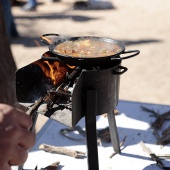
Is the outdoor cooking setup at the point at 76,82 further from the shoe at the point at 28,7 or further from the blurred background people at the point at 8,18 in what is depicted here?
the shoe at the point at 28,7

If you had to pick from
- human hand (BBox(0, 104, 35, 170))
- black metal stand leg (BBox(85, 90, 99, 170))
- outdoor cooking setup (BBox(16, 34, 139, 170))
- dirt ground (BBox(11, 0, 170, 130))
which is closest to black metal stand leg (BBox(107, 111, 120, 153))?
outdoor cooking setup (BBox(16, 34, 139, 170))

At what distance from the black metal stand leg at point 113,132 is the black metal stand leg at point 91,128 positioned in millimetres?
449

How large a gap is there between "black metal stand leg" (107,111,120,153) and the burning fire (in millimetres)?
539

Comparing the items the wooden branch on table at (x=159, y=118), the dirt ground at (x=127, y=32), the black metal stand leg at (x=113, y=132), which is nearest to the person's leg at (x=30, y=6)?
the dirt ground at (x=127, y=32)

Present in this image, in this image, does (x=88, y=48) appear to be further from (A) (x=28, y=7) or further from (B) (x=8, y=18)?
(A) (x=28, y=7)

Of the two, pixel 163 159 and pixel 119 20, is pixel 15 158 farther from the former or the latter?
pixel 119 20

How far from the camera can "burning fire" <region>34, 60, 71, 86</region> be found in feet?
8.78

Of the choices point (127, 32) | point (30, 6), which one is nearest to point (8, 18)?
point (127, 32)

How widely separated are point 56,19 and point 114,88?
26.1 feet

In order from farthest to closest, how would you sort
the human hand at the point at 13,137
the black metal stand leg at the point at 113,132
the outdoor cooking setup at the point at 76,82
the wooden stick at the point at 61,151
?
the wooden stick at the point at 61,151
the black metal stand leg at the point at 113,132
the outdoor cooking setup at the point at 76,82
the human hand at the point at 13,137

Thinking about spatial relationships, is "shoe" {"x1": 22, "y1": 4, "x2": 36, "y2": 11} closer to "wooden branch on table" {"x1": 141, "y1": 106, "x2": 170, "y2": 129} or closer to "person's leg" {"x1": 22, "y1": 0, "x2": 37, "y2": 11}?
"person's leg" {"x1": 22, "y1": 0, "x2": 37, "y2": 11}

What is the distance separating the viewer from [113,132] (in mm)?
2920

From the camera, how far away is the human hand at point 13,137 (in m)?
1.16

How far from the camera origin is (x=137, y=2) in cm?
1199
